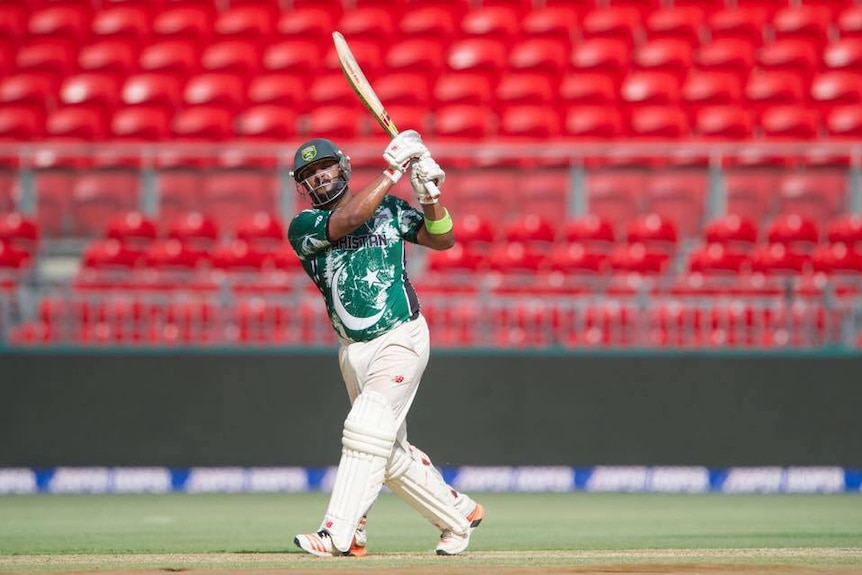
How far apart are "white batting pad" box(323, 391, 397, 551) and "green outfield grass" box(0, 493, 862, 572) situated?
1.05ft

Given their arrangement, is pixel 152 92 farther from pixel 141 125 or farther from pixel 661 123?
pixel 661 123

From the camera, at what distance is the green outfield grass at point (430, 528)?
6.74 m

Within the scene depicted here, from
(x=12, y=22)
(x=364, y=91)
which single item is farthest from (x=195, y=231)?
(x=364, y=91)

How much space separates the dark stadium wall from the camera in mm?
11438

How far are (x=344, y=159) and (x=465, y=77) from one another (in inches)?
370

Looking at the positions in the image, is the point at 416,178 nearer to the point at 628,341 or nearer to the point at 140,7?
the point at 628,341

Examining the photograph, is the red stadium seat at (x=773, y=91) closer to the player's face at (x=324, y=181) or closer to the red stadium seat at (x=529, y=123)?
the red stadium seat at (x=529, y=123)

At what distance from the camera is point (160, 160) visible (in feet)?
46.7

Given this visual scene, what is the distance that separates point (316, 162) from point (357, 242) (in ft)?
1.34

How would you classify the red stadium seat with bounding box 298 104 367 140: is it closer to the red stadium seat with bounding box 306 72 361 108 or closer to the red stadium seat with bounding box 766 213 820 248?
the red stadium seat with bounding box 306 72 361 108

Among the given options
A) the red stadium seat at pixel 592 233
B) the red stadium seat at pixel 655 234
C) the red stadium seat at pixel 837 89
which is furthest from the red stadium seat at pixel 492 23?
the red stadium seat at pixel 655 234

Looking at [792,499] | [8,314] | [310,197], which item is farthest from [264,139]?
[310,197]

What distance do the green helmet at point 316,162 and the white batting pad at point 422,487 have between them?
1.19m

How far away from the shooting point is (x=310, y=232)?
6461 millimetres
